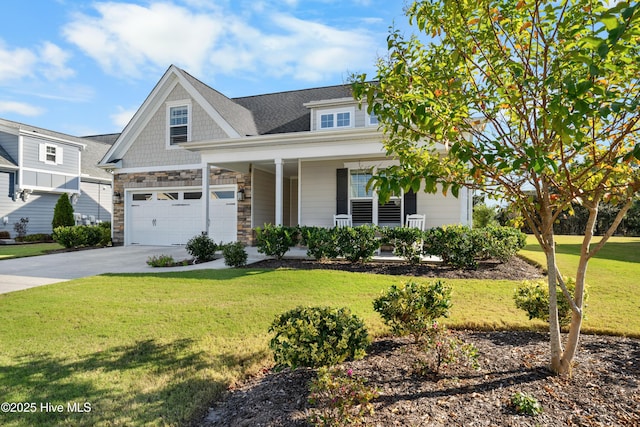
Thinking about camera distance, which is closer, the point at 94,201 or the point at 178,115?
the point at 178,115

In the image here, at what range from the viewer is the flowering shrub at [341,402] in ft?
7.21

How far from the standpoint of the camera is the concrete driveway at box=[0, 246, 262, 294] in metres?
7.88

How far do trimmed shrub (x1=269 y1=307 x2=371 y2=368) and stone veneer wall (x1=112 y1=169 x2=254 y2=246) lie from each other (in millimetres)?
10382

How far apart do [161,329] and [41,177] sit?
21.2 metres

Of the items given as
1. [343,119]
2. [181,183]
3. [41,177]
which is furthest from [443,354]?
[41,177]

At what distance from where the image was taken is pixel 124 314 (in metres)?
5.16

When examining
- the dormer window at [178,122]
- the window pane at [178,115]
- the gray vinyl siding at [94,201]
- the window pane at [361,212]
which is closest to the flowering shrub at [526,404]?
the window pane at [361,212]

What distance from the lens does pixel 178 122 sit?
1434cm

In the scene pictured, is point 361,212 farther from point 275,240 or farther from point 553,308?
point 553,308

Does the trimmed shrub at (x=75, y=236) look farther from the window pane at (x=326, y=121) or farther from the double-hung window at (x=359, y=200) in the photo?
the double-hung window at (x=359, y=200)

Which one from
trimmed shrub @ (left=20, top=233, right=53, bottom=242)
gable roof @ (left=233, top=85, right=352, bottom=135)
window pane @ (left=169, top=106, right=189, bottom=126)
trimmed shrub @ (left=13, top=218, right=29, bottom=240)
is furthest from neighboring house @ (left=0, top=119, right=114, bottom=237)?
gable roof @ (left=233, top=85, right=352, bottom=135)

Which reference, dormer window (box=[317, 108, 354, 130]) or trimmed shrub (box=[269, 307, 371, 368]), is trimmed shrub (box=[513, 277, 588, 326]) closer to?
trimmed shrub (box=[269, 307, 371, 368])

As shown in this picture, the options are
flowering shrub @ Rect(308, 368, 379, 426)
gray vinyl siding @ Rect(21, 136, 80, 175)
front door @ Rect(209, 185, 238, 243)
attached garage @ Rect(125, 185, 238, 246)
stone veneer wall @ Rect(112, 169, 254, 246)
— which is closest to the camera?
flowering shrub @ Rect(308, 368, 379, 426)

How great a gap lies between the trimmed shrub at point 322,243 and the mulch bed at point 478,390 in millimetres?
5301
